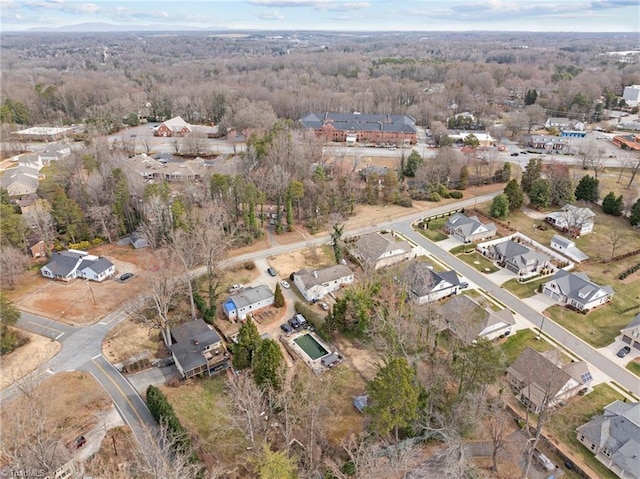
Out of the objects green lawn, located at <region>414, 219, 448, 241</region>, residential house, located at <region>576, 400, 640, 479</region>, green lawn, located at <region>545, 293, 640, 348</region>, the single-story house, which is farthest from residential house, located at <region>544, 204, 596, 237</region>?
the single-story house

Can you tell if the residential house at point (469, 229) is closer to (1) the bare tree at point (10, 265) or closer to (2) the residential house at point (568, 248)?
(2) the residential house at point (568, 248)

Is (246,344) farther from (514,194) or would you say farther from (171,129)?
(171,129)

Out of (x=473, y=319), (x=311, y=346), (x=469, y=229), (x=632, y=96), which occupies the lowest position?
(x=311, y=346)

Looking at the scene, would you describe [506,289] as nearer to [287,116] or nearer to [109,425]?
[109,425]

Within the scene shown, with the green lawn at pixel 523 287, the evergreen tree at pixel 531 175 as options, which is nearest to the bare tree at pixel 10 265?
the green lawn at pixel 523 287

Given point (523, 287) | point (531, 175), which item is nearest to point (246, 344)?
point (523, 287)
